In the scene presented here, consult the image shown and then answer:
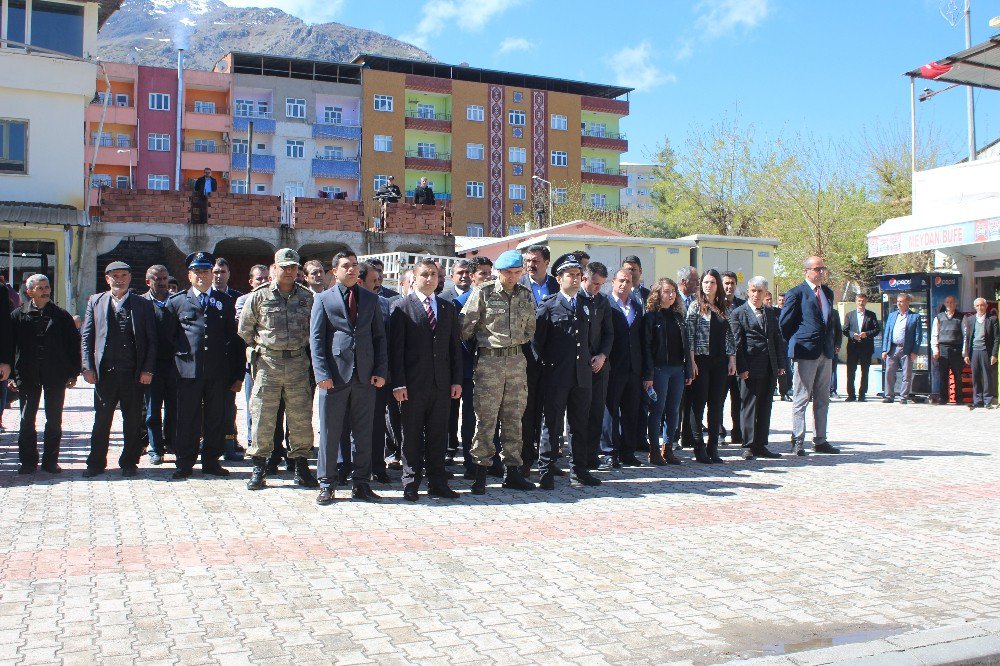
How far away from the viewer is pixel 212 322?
30.2ft

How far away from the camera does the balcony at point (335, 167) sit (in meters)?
69.3

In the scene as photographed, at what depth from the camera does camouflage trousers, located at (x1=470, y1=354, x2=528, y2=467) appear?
835 cm

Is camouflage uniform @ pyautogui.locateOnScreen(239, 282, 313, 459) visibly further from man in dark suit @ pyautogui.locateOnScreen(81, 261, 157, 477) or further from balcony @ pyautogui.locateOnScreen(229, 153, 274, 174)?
balcony @ pyautogui.locateOnScreen(229, 153, 274, 174)

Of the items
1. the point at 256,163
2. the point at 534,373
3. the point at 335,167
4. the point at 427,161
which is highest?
the point at 427,161

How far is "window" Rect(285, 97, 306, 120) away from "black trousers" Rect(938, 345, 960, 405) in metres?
57.9

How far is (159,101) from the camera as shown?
2566 inches

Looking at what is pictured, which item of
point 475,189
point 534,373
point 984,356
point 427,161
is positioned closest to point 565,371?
point 534,373

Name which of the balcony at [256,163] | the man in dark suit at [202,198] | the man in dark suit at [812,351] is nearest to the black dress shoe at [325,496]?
the man in dark suit at [812,351]

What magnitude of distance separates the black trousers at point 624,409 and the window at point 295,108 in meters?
62.5

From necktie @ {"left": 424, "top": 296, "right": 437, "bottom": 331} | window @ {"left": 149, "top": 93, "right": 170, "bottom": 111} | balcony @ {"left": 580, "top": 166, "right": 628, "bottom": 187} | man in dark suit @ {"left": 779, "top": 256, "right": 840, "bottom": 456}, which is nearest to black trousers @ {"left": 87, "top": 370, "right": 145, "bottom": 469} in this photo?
necktie @ {"left": 424, "top": 296, "right": 437, "bottom": 331}

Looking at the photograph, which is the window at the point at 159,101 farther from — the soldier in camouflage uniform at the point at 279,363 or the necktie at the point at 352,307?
the necktie at the point at 352,307

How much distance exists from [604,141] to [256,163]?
27872 mm

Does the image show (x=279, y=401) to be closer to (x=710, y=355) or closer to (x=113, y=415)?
(x=113, y=415)

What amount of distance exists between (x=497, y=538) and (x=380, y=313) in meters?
2.44
